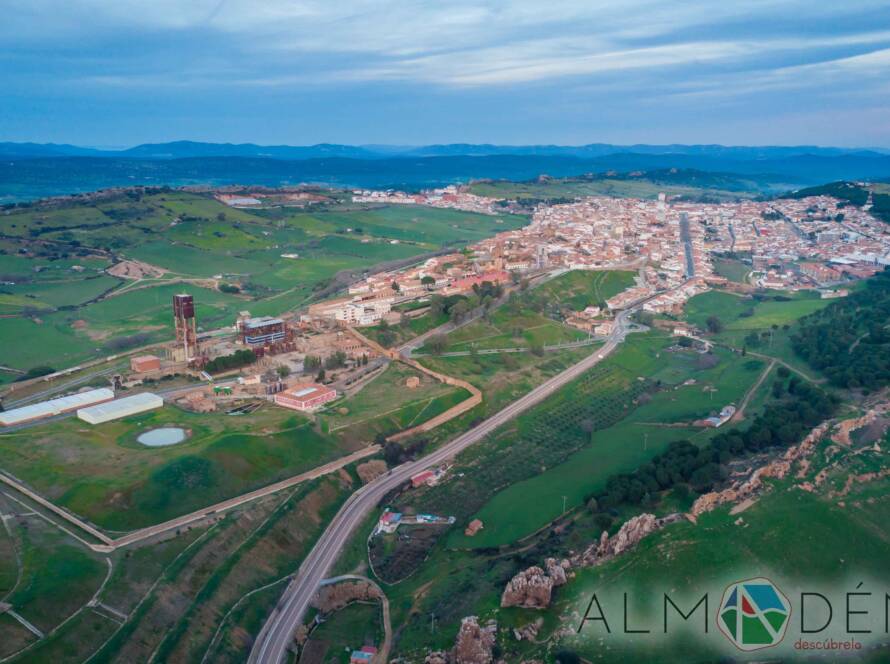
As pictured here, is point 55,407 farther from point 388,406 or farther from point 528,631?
point 528,631

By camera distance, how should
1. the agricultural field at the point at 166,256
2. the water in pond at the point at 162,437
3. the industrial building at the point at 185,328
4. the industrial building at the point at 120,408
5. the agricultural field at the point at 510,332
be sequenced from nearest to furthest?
the water in pond at the point at 162,437 < the industrial building at the point at 120,408 < the industrial building at the point at 185,328 < the agricultural field at the point at 510,332 < the agricultural field at the point at 166,256

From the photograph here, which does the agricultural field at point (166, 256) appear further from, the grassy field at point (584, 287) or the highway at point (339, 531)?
the highway at point (339, 531)

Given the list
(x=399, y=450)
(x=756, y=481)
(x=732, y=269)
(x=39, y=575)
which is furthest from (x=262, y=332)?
(x=732, y=269)

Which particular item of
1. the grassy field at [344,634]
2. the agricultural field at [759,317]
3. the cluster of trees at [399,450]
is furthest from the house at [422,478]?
the agricultural field at [759,317]

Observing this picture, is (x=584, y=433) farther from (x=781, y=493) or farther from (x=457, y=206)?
(x=457, y=206)

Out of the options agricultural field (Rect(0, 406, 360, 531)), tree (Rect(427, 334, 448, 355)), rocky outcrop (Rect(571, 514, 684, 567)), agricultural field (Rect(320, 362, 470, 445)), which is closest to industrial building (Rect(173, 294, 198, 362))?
agricultural field (Rect(0, 406, 360, 531))
